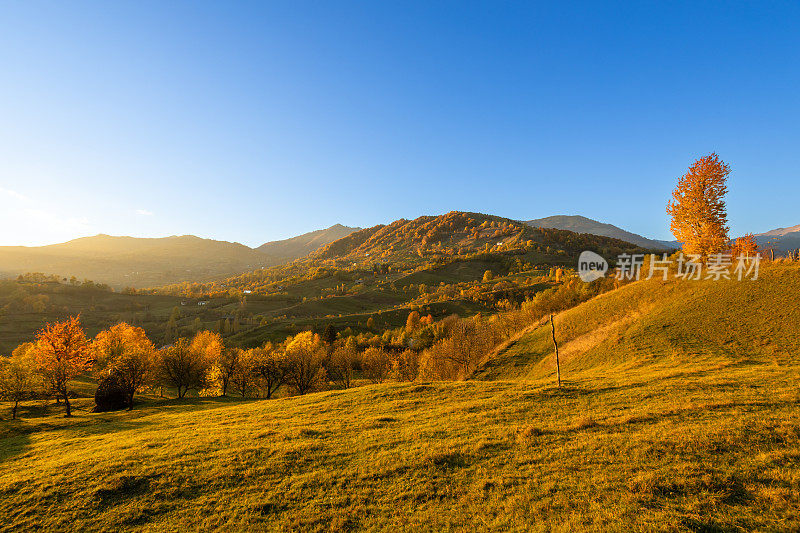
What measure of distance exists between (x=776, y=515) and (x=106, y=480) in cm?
3038

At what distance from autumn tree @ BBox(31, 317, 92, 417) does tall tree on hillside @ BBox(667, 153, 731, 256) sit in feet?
355

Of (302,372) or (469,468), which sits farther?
(302,372)

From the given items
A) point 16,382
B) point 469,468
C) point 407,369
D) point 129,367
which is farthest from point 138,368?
point 469,468

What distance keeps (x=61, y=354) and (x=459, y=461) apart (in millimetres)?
62448

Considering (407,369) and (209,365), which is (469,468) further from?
(209,365)

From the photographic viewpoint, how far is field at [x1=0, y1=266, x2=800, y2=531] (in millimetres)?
12203

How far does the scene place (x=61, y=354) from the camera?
159 ft

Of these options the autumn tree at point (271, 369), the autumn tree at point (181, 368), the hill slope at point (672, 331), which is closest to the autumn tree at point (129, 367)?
the autumn tree at point (181, 368)

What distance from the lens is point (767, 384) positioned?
24156mm

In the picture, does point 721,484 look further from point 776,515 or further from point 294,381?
point 294,381

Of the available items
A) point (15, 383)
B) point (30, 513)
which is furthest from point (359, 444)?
point (15, 383)

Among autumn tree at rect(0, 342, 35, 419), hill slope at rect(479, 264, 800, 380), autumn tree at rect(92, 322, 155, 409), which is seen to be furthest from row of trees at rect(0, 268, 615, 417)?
hill slope at rect(479, 264, 800, 380)

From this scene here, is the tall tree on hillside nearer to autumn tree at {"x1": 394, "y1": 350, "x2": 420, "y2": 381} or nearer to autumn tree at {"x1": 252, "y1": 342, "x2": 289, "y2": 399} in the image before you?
autumn tree at {"x1": 394, "y1": 350, "x2": 420, "y2": 381}

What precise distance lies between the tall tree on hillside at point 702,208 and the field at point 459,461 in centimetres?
3358
